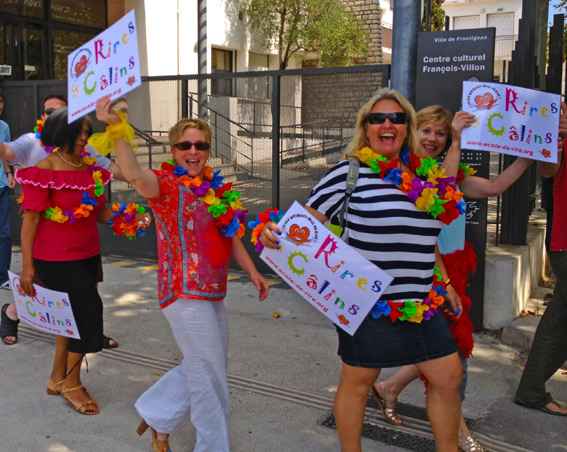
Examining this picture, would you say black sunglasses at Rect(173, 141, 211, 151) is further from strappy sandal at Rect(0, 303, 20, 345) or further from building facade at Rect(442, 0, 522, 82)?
building facade at Rect(442, 0, 522, 82)

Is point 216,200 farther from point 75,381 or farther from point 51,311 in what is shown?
point 75,381

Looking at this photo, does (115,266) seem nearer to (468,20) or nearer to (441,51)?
(441,51)

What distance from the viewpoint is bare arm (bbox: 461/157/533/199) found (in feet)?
11.2

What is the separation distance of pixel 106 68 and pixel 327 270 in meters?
1.39

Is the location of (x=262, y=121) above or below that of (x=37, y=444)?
above

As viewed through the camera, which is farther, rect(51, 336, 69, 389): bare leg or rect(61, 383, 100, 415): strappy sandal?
rect(51, 336, 69, 389): bare leg

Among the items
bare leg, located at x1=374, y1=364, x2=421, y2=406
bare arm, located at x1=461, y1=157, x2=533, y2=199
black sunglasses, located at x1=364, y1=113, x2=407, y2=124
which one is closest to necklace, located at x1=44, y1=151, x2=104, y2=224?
black sunglasses, located at x1=364, y1=113, x2=407, y2=124

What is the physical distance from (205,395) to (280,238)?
906mm

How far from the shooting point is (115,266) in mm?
8062

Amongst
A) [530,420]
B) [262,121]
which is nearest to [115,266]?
[262,121]

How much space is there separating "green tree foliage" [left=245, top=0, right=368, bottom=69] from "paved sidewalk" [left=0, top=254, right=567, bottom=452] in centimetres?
1479

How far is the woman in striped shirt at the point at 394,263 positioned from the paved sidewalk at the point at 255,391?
30.7 inches

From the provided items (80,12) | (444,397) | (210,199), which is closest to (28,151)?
(210,199)

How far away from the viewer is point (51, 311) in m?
4.01
